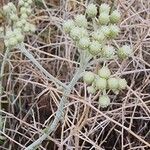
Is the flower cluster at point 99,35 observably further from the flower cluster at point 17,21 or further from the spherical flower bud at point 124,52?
the flower cluster at point 17,21

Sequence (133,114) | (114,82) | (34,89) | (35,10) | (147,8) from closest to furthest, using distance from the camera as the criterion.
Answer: (114,82) < (133,114) < (34,89) < (147,8) < (35,10)

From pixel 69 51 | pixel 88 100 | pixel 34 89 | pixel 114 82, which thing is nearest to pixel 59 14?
pixel 69 51

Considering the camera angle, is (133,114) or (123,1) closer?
(133,114)

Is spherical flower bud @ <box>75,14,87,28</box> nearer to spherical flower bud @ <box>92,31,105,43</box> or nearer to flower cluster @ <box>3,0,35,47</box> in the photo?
spherical flower bud @ <box>92,31,105,43</box>

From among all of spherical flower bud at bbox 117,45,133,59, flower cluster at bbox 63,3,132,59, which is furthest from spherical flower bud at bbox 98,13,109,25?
spherical flower bud at bbox 117,45,133,59

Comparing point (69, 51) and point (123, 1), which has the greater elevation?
point (123, 1)

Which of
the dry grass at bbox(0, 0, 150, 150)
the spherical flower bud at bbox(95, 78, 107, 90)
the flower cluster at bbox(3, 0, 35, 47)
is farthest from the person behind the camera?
the dry grass at bbox(0, 0, 150, 150)

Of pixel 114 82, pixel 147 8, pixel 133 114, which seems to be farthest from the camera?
pixel 147 8

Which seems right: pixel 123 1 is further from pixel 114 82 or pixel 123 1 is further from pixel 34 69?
pixel 114 82
